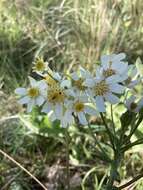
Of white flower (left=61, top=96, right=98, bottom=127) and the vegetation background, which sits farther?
the vegetation background

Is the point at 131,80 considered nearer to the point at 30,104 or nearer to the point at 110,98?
the point at 110,98

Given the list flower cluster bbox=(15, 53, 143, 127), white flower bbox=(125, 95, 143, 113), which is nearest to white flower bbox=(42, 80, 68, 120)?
flower cluster bbox=(15, 53, 143, 127)

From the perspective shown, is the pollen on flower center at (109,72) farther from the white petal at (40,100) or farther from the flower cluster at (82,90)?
the white petal at (40,100)

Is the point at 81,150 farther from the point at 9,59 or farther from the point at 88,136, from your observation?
the point at 9,59

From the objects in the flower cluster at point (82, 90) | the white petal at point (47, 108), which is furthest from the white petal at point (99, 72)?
the white petal at point (47, 108)

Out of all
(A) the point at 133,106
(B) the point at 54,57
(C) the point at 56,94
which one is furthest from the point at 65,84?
(B) the point at 54,57

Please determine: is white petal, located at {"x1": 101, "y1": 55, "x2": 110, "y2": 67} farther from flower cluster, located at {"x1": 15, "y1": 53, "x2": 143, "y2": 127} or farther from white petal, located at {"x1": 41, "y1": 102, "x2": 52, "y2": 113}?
white petal, located at {"x1": 41, "y1": 102, "x2": 52, "y2": 113}

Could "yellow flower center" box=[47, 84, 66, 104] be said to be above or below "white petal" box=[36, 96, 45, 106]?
above

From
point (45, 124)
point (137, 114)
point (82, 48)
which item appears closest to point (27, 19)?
point (82, 48)
